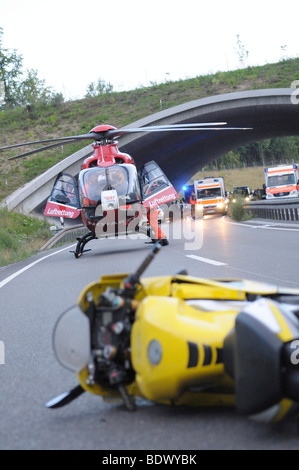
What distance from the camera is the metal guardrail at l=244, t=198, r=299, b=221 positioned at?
91.7 feet

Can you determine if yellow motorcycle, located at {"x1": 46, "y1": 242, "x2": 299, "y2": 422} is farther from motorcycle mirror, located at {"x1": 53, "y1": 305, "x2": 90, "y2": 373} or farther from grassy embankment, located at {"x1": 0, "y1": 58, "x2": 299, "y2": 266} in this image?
grassy embankment, located at {"x1": 0, "y1": 58, "x2": 299, "y2": 266}

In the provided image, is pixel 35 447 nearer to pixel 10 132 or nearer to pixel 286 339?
pixel 286 339

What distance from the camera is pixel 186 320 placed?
12.3 ft

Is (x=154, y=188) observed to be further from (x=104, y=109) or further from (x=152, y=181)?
(x=104, y=109)

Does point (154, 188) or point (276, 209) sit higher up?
point (154, 188)

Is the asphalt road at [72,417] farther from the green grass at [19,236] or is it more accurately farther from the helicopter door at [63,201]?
the green grass at [19,236]

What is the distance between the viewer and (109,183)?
20484 mm

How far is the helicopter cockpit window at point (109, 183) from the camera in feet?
66.8

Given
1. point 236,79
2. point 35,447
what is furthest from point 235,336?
point 236,79

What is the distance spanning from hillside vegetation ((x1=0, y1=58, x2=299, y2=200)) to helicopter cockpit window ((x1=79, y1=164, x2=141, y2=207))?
27040 mm

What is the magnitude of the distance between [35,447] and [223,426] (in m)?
0.92

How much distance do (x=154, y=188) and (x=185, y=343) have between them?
17402 millimetres

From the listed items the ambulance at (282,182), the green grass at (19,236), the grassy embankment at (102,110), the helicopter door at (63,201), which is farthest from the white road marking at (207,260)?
the ambulance at (282,182)

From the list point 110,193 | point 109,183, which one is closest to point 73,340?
point 110,193
